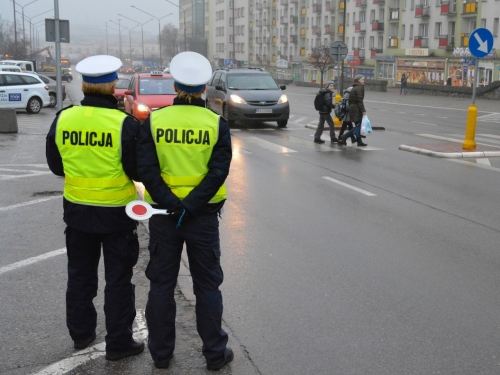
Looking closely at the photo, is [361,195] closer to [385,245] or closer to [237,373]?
[385,245]

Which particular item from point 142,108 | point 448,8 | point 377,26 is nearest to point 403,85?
point 448,8

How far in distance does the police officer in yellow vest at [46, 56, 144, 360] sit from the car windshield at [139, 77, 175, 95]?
52.7 feet

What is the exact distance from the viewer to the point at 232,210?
909 centimetres

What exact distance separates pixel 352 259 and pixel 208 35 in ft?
462

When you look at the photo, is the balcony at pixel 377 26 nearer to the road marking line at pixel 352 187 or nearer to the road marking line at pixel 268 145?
the road marking line at pixel 268 145

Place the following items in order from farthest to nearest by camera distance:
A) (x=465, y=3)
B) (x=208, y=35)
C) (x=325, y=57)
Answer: (x=208, y=35) → (x=325, y=57) → (x=465, y=3)

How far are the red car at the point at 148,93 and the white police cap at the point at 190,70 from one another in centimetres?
1483

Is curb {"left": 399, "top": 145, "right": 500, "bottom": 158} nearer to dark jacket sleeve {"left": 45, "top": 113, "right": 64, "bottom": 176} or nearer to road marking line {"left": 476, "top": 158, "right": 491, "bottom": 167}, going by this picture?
road marking line {"left": 476, "top": 158, "right": 491, "bottom": 167}

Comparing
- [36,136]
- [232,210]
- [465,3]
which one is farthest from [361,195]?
[465,3]

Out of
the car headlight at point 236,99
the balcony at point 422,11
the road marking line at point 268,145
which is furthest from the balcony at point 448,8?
the road marking line at point 268,145

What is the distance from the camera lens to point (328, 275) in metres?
6.15

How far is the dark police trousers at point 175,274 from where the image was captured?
161 inches

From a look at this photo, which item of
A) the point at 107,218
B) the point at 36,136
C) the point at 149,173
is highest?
the point at 149,173

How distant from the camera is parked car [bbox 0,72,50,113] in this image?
88.1 feet
